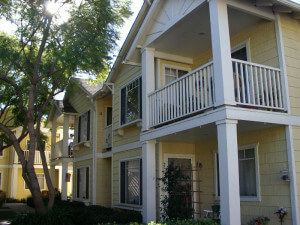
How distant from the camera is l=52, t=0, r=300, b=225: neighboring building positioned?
7664 mm

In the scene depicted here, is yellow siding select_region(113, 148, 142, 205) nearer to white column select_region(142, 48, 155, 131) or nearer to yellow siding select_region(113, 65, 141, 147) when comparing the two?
yellow siding select_region(113, 65, 141, 147)

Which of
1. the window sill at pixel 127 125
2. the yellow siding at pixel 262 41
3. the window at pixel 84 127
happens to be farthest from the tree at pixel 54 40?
the yellow siding at pixel 262 41

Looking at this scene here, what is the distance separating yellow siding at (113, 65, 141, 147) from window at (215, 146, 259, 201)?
15.6 feet

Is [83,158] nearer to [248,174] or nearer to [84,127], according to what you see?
[84,127]

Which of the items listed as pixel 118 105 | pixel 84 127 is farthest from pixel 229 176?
pixel 84 127

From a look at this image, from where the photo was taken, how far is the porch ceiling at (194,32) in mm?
9117

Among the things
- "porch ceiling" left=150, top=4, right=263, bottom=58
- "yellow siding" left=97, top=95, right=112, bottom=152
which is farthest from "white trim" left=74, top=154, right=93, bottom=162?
"porch ceiling" left=150, top=4, right=263, bottom=58

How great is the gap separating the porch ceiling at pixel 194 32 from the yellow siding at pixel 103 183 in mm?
7975

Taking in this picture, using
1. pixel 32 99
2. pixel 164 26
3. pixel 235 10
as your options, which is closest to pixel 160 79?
pixel 164 26

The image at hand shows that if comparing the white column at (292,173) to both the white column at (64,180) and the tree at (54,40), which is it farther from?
the white column at (64,180)

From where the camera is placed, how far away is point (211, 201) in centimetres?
1093

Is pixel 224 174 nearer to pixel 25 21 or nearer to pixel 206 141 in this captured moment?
pixel 206 141

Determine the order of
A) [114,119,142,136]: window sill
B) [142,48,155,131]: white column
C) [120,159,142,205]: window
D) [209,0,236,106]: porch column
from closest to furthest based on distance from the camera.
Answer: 1. [209,0,236,106]: porch column
2. [142,48,155,131]: white column
3. [114,119,142,136]: window sill
4. [120,159,142,205]: window

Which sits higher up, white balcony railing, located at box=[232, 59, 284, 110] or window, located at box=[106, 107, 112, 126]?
window, located at box=[106, 107, 112, 126]
